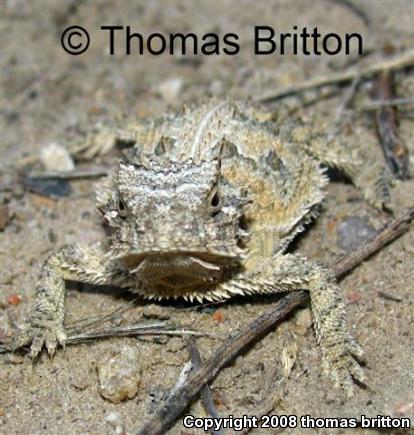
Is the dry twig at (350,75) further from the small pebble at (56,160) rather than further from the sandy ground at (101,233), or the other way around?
the small pebble at (56,160)

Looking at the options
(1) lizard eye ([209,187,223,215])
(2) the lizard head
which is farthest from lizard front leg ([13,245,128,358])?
(1) lizard eye ([209,187,223,215])

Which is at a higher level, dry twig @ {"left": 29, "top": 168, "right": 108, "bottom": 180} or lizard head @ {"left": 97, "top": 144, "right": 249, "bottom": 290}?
dry twig @ {"left": 29, "top": 168, "right": 108, "bottom": 180}

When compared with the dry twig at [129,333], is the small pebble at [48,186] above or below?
above

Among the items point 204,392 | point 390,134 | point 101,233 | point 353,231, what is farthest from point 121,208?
point 390,134

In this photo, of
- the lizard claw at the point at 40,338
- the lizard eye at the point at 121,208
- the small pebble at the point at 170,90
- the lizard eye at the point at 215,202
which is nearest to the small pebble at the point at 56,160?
the small pebble at the point at 170,90

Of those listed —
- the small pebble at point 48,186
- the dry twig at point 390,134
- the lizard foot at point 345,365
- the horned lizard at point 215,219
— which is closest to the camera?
the horned lizard at point 215,219

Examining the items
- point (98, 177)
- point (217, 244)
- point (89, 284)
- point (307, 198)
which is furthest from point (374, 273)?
point (98, 177)

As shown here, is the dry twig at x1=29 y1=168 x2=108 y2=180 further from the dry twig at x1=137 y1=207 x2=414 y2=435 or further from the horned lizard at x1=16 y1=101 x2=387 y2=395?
the dry twig at x1=137 y1=207 x2=414 y2=435
